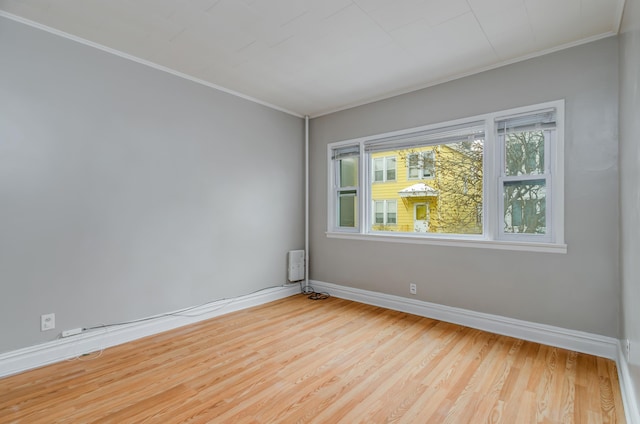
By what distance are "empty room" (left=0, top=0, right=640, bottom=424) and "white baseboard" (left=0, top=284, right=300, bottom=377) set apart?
0.05ft

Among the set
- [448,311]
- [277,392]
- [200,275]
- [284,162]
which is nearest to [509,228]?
[448,311]

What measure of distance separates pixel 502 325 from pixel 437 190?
1.51m

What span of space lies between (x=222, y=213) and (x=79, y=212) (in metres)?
1.36

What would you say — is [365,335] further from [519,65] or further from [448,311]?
[519,65]

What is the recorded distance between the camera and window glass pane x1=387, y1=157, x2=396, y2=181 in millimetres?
3965

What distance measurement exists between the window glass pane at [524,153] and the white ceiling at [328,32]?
0.72 metres

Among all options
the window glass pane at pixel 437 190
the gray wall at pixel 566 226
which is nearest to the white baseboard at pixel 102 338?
the gray wall at pixel 566 226

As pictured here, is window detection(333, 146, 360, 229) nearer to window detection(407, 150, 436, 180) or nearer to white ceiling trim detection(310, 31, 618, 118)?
white ceiling trim detection(310, 31, 618, 118)

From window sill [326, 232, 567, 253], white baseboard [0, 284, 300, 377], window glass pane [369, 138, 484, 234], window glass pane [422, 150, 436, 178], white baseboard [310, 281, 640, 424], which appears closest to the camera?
white baseboard [310, 281, 640, 424]

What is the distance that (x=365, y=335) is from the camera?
3029mm

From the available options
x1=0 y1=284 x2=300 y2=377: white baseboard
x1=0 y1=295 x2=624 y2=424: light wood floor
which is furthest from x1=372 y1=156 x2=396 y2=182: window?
x1=0 y1=284 x2=300 y2=377: white baseboard

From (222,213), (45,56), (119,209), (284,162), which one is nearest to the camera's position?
(45,56)

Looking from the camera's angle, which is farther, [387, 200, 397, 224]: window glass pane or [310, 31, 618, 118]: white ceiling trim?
[387, 200, 397, 224]: window glass pane

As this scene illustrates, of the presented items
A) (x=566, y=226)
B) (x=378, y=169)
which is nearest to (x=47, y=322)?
(x=378, y=169)
